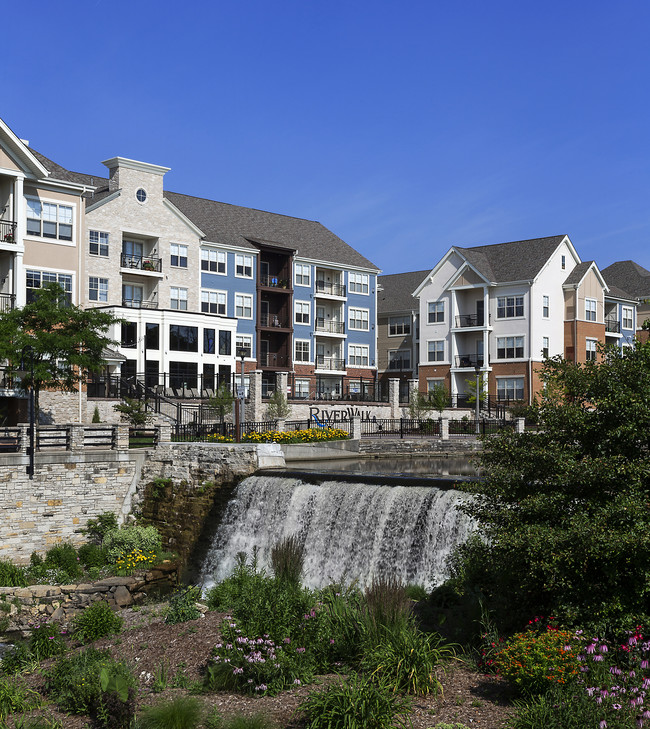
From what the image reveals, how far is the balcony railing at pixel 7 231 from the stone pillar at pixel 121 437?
1426 cm

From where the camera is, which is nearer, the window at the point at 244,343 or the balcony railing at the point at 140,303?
the balcony railing at the point at 140,303

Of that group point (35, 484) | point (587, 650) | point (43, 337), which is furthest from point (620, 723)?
point (43, 337)

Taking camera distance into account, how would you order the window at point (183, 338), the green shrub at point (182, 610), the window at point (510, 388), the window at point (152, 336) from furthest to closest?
the window at point (510, 388)
the window at point (183, 338)
the window at point (152, 336)
the green shrub at point (182, 610)

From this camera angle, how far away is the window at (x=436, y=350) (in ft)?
214

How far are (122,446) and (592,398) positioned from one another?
20.1 m

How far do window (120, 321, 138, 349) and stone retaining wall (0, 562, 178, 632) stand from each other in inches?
1094

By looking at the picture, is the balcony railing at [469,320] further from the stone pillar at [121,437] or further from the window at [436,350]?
the stone pillar at [121,437]

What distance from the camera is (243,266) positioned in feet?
189

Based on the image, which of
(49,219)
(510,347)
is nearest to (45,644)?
(49,219)

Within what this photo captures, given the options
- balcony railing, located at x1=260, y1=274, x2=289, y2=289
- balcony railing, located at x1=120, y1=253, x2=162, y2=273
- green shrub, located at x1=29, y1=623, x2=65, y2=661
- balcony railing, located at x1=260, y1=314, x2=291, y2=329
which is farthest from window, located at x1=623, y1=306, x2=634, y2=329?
green shrub, located at x1=29, y1=623, x2=65, y2=661

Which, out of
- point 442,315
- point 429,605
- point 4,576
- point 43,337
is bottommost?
point 4,576

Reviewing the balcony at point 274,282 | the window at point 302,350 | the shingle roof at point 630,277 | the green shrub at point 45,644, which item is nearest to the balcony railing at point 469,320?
the window at point 302,350

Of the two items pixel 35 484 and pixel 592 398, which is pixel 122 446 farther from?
pixel 592 398

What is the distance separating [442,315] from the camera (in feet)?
214
